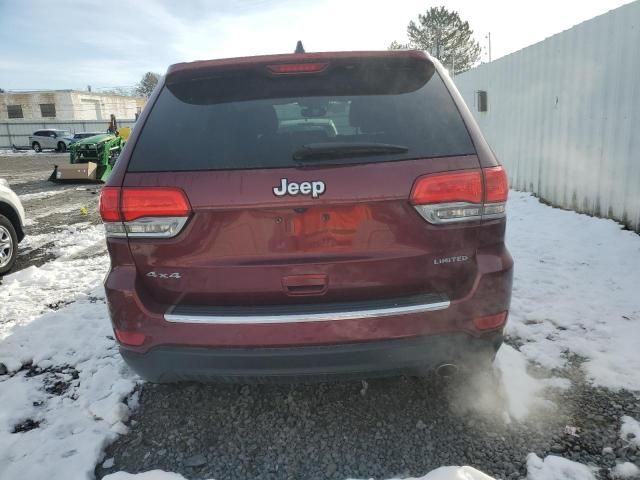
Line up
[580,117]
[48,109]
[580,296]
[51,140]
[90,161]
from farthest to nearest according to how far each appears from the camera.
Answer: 1. [48,109]
2. [51,140]
3. [90,161]
4. [580,117]
5. [580,296]

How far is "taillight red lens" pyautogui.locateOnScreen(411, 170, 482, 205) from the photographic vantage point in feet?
6.52

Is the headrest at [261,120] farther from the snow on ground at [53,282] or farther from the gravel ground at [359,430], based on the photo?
the snow on ground at [53,282]

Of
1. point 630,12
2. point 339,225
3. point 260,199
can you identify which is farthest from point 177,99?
point 630,12

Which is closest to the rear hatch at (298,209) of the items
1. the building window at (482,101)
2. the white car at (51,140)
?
the building window at (482,101)

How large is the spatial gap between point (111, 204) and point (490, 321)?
1768 mm

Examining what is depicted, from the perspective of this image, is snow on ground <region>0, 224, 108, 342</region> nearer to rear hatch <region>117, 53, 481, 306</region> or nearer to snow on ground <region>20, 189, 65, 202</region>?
rear hatch <region>117, 53, 481, 306</region>

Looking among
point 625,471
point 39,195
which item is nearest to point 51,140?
point 39,195

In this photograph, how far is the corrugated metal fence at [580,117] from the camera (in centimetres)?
535

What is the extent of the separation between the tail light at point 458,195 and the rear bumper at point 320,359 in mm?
528

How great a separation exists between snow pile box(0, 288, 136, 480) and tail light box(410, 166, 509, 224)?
77.2 inches

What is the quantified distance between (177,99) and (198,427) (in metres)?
1.71

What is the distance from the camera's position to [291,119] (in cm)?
233

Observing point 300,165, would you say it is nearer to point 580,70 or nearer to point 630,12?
point 630,12

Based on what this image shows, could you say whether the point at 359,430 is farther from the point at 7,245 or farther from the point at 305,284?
the point at 7,245
